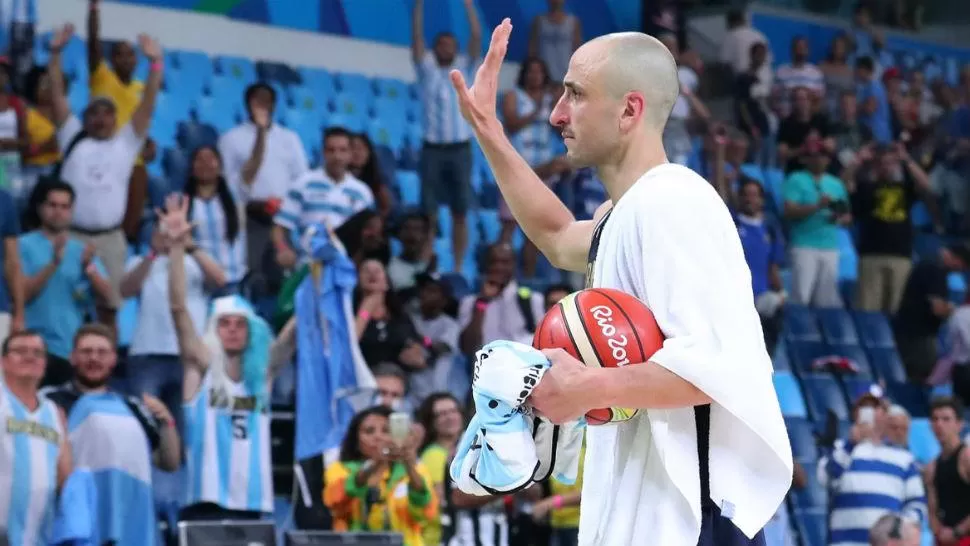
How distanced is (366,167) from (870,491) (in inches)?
170

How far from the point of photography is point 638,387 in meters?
3.11

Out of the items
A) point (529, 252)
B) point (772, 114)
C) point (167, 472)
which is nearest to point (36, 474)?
point (167, 472)

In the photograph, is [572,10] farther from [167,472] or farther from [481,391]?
[481,391]

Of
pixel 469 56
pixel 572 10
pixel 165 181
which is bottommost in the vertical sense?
pixel 165 181

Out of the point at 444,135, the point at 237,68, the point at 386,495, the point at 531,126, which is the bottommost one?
the point at 386,495

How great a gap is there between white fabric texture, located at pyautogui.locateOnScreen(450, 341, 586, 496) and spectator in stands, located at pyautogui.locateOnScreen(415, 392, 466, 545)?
5434mm

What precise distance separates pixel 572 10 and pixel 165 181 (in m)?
5.48

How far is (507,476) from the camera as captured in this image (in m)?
3.21

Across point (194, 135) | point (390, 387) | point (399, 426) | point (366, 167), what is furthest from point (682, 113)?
point (399, 426)

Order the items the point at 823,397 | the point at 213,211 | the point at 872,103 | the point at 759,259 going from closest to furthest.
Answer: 1. the point at 213,211
2. the point at 759,259
3. the point at 823,397
4. the point at 872,103

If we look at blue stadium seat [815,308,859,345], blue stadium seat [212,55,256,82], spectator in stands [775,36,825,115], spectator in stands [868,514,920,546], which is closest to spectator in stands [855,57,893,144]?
spectator in stands [775,36,825,115]

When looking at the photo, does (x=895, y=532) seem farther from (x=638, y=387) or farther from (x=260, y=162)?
(x=638, y=387)

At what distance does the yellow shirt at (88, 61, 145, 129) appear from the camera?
10.7 metres

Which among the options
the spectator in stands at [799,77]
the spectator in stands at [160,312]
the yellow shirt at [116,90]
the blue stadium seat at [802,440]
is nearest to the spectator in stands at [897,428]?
the blue stadium seat at [802,440]
